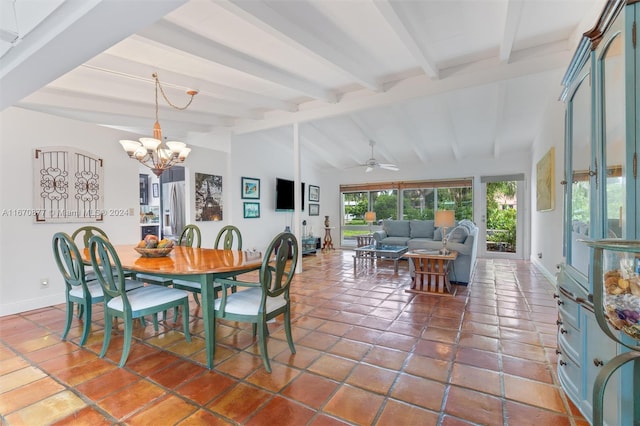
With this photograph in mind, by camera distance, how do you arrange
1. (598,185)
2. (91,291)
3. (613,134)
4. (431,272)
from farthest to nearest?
(431,272) < (91,291) < (598,185) < (613,134)

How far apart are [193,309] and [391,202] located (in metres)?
6.53

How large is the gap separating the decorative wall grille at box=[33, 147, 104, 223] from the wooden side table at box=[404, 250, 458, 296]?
4471 mm

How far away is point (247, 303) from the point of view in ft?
7.45

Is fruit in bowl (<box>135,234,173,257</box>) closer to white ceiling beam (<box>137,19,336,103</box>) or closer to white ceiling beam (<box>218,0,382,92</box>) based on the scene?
white ceiling beam (<box>137,19,336,103</box>)

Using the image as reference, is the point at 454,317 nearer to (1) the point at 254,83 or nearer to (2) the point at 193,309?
(2) the point at 193,309

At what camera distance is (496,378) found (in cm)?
205

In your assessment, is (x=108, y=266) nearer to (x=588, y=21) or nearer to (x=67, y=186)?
(x=67, y=186)

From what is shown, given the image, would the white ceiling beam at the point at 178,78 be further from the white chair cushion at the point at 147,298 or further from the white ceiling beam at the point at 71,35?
the white chair cushion at the point at 147,298

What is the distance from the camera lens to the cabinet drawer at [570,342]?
166 centimetres

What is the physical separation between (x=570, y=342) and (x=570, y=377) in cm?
22

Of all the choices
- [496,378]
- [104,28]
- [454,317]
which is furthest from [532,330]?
[104,28]

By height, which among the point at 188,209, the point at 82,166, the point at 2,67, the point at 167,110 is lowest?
the point at 188,209

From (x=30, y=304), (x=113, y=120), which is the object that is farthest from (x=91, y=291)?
(x=113, y=120)

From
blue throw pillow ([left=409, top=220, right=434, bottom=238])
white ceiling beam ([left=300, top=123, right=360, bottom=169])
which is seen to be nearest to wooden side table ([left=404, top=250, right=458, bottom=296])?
blue throw pillow ([left=409, top=220, right=434, bottom=238])
